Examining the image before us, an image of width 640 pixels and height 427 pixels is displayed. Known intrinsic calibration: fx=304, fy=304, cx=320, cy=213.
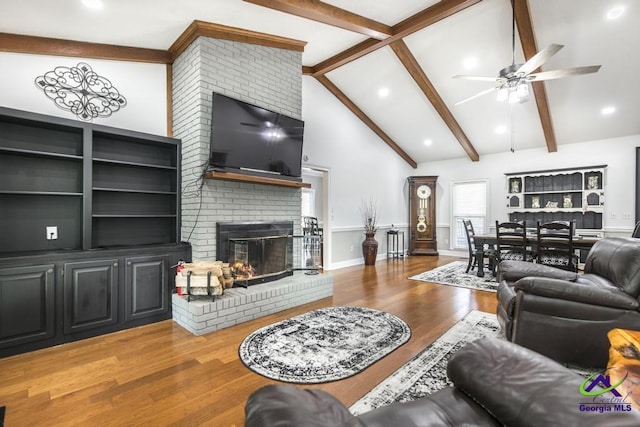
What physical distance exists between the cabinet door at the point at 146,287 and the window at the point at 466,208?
7207 millimetres

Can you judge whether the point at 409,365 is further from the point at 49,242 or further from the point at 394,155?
the point at 394,155

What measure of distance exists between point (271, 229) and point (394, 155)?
16.7ft

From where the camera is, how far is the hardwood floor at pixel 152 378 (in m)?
1.80

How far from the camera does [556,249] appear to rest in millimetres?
4543

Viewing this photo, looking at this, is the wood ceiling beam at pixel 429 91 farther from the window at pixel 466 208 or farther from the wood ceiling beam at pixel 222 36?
the wood ceiling beam at pixel 222 36

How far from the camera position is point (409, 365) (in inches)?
91.2

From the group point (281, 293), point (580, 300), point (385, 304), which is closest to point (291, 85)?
point (281, 293)

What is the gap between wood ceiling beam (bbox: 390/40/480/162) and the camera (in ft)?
16.2

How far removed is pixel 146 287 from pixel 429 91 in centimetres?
557

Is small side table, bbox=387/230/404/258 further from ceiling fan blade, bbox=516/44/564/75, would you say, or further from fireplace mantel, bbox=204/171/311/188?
ceiling fan blade, bbox=516/44/564/75

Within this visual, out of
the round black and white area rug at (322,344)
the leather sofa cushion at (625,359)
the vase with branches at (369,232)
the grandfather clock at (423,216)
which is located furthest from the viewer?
the grandfather clock at (423,216)

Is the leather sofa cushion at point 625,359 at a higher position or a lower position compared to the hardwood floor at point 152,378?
higher

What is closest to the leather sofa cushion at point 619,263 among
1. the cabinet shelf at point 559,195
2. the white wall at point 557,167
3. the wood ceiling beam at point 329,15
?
the wood ceiling beam at point 329,15

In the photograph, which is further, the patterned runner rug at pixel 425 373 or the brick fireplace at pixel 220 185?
the brick fireplace at pixel 220 185
